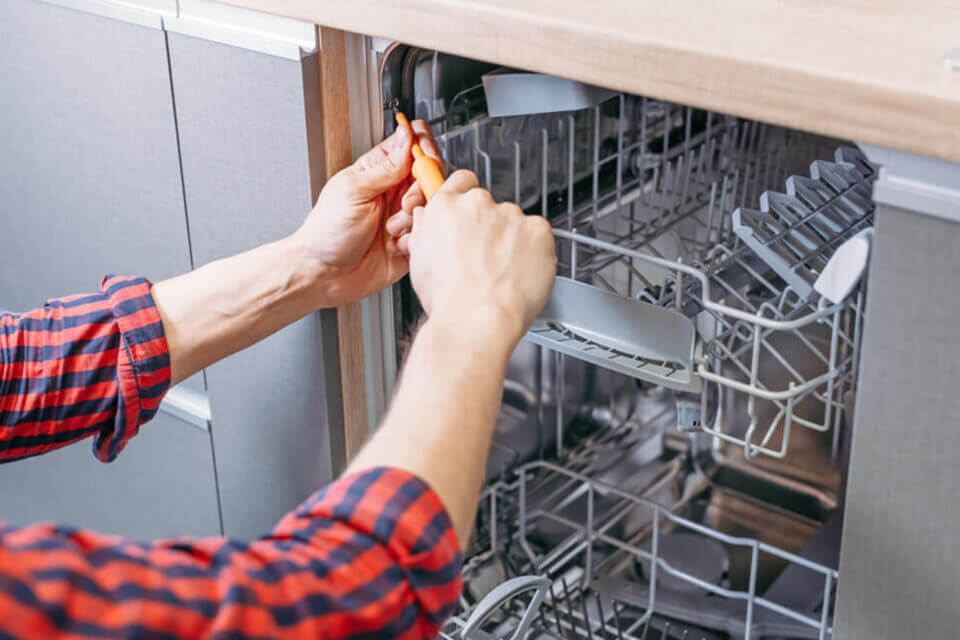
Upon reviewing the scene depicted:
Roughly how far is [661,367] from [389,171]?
27 cm

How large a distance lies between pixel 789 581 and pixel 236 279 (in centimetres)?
69

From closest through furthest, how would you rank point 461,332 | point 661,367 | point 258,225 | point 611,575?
point 461,332 < point 661,367 < point 258,225 < point 611,575

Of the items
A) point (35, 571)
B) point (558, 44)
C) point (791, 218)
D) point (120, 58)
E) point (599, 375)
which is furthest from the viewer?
point (599, 375)

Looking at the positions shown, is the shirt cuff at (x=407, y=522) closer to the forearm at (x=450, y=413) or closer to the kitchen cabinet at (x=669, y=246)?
the forearm at (x=450, y=413)

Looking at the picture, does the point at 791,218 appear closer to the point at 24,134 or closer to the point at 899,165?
the point at 899,165

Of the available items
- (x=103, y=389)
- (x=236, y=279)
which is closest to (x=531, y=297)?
(x=236, y=279)

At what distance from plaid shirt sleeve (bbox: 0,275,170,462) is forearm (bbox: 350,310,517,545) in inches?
12.6

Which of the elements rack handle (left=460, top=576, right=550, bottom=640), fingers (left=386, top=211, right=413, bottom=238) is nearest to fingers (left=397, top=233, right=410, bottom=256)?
fingers (left=386, top=211, right=413, bottom=238)

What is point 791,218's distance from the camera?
889 mm

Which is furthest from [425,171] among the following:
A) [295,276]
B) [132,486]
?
[132,486]

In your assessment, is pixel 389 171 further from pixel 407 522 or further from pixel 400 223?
pixel 407 522

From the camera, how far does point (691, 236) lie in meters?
1.29

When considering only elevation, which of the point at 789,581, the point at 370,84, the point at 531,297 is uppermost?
the point at 370,84

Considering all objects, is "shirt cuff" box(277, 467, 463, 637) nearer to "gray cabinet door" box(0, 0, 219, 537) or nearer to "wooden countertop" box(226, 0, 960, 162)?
"wooden countertop" box(226, 0, 960, 162)
